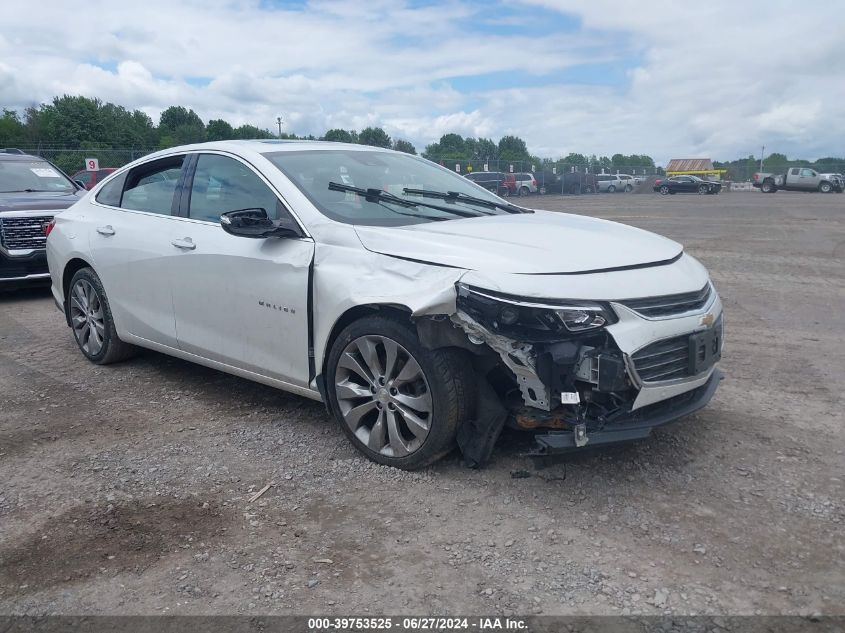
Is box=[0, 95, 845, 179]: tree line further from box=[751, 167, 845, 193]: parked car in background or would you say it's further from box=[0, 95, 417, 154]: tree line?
box=[751, 167, 845, 193]: parked car in background

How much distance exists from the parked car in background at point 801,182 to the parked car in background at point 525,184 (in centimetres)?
1554

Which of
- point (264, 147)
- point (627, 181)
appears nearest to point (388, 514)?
point (264, 147)

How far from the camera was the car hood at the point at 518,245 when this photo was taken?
361cm

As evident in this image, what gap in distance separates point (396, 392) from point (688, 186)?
53.3 m

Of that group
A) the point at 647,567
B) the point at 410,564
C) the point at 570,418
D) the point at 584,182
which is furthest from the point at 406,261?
the point at 584,182

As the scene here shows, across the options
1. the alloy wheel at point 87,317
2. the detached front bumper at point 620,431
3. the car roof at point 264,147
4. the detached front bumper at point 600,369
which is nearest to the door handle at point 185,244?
the car roof at point 264,147

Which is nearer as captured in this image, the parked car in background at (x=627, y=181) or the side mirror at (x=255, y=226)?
the side mirror at (x=255, y=226)

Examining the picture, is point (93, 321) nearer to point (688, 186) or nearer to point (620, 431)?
point (620, 431)

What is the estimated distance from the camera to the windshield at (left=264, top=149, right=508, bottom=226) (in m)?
4.38

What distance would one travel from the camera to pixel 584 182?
5488 centimetres

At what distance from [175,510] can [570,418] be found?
76.4 inches

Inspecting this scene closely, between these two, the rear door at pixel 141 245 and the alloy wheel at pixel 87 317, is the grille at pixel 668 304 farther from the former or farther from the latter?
the alloy wheel at pixel 87 317

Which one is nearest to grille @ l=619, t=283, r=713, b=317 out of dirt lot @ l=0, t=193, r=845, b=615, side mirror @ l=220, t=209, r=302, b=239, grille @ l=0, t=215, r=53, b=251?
dirt lot @ l=0, t=193, r=845, b=615

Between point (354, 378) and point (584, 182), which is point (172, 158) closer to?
point (354, 378)
